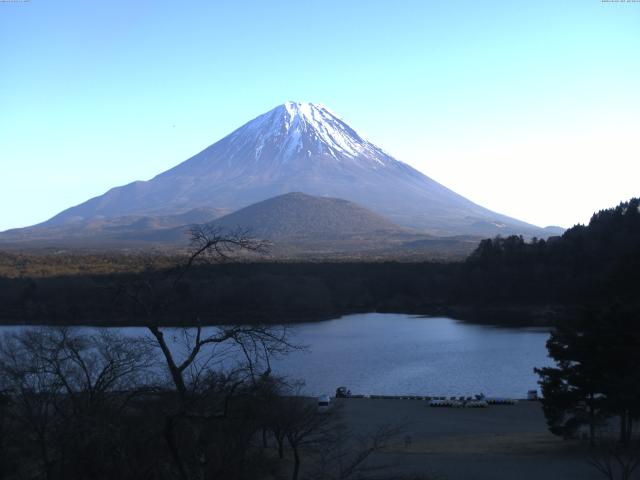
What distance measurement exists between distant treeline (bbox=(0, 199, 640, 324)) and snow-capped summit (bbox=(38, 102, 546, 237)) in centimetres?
5439

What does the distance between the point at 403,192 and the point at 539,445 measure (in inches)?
3780

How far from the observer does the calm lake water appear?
667 inches

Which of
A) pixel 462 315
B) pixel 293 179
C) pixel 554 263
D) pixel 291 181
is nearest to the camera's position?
pixel 462 315

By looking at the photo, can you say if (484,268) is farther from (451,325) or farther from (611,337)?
(611,337)

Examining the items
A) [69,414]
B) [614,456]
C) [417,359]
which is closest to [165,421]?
[69,414]

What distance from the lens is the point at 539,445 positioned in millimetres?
10781

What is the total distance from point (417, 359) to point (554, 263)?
16.5 metres

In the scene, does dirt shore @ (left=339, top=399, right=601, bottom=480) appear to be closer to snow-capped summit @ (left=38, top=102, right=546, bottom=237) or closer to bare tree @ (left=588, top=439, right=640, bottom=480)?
bare tree @ (left=588, top=439, right=640, bottom=480)

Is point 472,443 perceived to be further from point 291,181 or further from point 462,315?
point 291,181

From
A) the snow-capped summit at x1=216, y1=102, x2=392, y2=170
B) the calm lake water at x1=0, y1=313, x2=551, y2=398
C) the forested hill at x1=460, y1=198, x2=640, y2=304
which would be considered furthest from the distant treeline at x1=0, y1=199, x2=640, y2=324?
the snow-capped summit at x1=216, y1=102, x2=392, y2=170

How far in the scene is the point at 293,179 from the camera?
10525cm

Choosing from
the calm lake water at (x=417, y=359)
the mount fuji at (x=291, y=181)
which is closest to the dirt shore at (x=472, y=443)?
the calm lake water at (x=417, y=359)

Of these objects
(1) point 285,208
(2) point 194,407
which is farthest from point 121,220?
(2) point 194,407

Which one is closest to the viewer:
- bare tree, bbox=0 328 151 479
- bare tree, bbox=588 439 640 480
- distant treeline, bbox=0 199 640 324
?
bare tree, bbox=0 328 151 479
